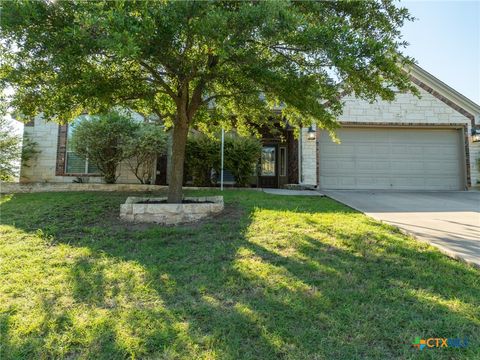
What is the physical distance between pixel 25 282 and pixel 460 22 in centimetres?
973

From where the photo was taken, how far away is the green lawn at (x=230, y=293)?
7.22 feet

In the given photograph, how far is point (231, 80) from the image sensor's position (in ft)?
19.0

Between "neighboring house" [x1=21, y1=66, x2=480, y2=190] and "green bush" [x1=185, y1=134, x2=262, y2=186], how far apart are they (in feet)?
5.50

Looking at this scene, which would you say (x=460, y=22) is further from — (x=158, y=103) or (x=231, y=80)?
(x=158, y=103)

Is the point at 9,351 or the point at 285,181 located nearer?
the point at 9,351

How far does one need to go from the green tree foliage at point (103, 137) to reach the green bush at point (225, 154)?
2.12 meters

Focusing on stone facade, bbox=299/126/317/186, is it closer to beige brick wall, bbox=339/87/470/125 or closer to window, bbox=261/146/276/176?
beige brick wall, bbox=339/87/470/125

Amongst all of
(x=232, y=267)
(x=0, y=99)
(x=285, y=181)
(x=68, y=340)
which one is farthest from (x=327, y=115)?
(x=285, y=181)

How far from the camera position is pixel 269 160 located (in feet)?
45.6

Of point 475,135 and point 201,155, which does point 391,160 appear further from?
point 201,155

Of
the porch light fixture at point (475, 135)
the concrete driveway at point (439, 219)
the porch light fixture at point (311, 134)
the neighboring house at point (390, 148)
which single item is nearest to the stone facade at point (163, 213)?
the concrete driveway at point (439, 219)

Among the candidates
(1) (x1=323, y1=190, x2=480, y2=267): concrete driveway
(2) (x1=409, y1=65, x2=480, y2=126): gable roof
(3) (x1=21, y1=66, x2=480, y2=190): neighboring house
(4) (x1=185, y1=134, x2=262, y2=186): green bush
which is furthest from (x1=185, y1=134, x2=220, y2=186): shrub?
(2) (x1=409, y1=65, x2=480, y2=126): gable roof

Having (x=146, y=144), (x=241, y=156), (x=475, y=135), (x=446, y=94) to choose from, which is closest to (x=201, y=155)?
(x=241, y=156)

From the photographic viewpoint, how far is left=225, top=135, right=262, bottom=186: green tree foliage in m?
10.4
